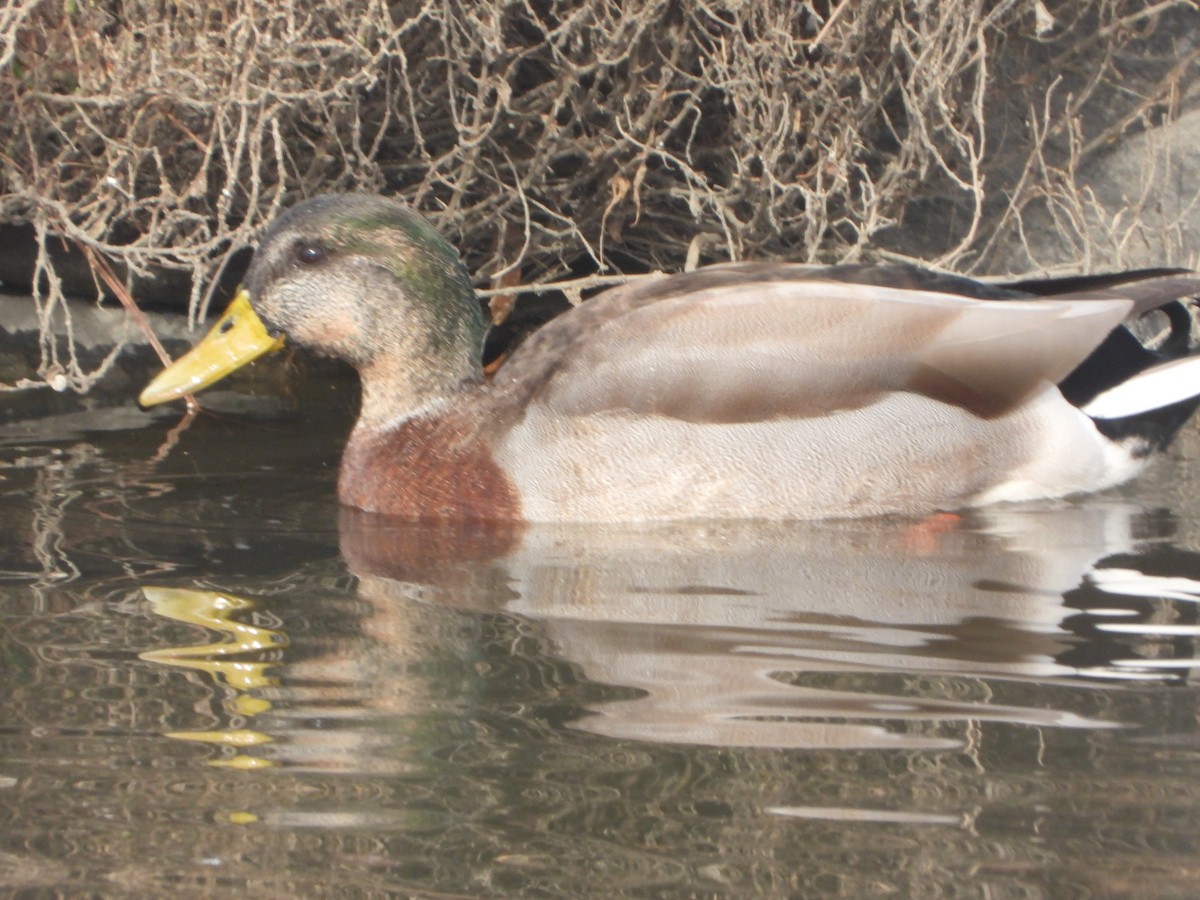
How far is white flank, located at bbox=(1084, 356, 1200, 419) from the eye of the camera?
4926 mm

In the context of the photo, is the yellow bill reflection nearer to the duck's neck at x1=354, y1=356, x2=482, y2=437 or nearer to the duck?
the duck

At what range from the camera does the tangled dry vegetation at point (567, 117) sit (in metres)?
5.62

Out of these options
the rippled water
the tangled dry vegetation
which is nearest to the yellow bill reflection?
the rippled water

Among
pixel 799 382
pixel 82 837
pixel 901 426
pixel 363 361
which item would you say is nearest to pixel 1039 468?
pixel 901 426

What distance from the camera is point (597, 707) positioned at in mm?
3023

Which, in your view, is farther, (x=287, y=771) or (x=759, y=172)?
(x=759, y=172)

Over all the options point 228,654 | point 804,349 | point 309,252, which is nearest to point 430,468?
point 309,252

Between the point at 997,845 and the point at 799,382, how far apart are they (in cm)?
226

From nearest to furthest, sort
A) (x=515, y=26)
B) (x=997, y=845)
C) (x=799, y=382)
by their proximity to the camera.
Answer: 1. (x=997, y=845)
2. (x=799, y=382)
3. (x=515, y=26)

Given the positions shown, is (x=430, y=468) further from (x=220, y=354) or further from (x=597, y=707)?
(x=597, y=707)

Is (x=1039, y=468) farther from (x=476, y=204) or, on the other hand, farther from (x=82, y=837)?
(x=82, y=837)

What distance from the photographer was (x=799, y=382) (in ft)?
15.1

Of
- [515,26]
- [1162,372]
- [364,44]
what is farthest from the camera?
[515,26]

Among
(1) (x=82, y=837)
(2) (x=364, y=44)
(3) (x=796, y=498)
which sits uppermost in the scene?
(2) (x=364, y=44)
